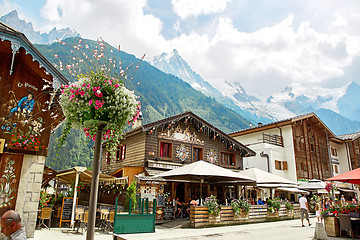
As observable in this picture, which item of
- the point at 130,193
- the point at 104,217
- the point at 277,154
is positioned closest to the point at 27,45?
the point at 104,217

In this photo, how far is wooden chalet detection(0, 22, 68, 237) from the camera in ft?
23.5

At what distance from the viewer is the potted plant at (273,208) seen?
1550 centimetres

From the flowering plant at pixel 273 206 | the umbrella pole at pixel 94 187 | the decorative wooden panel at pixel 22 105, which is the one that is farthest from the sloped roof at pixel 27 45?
the flowering plant at pixel 273 206

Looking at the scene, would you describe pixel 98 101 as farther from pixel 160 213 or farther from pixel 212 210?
pixel 160 213

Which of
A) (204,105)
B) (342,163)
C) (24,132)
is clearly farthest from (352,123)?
(24,132)

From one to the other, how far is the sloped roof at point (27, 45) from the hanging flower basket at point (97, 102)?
4028mm

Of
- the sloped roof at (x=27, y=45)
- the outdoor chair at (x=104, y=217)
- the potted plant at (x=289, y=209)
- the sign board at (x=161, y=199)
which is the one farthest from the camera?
the potted plant at (x=289, y=209)

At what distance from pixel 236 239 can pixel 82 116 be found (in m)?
7.85

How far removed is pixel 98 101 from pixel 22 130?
5.45 meters

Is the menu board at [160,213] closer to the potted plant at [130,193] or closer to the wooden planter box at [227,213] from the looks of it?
the potted plant at [130,193]

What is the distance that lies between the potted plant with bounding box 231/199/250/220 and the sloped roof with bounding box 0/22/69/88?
404 inches

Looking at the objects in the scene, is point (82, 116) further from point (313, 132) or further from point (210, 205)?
point (313, 132)

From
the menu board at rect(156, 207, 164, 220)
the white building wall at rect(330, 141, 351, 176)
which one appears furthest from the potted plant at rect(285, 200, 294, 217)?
the white building wall at rect(330, 141, 351, 176)

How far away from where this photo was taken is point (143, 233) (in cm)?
1029
